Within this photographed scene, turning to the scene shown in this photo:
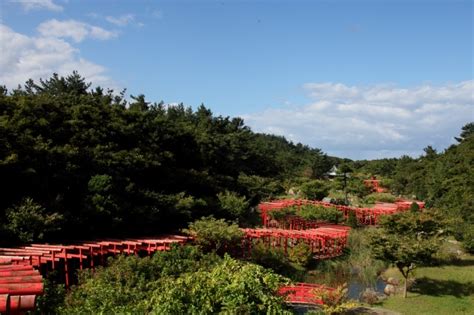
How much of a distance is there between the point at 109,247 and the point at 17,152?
5786mm

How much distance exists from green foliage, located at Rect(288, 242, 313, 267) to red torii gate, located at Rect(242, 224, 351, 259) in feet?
2.23

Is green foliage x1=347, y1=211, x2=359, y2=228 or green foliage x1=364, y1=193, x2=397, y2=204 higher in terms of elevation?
green foliage x1=364, y1=193, x2=397, y2=204

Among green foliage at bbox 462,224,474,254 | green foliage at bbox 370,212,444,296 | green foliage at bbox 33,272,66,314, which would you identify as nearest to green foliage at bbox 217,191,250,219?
green foliage at bbox 370,212,444,296

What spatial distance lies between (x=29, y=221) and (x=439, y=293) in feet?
59.3

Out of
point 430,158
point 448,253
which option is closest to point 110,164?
point 448,253

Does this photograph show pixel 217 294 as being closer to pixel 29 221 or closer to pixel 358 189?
pixel 29 221

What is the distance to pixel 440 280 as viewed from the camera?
23.2 meters

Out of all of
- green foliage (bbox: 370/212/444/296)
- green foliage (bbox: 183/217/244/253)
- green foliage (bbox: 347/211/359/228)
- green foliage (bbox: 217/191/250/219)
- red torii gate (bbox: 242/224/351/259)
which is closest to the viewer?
green foliage (bbox: 370/212/444/296)

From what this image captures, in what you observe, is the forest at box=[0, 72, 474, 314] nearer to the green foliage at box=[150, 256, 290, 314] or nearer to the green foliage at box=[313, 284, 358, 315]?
the green foliage at box=[150, 256, 290, 314]

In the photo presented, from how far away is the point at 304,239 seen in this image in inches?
1073

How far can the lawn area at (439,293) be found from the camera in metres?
19.3

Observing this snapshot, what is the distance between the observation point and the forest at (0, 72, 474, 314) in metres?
9.90

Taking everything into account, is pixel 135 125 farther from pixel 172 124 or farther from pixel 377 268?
pixel 377 268

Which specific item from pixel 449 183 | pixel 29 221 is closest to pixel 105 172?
pixel 29 221
